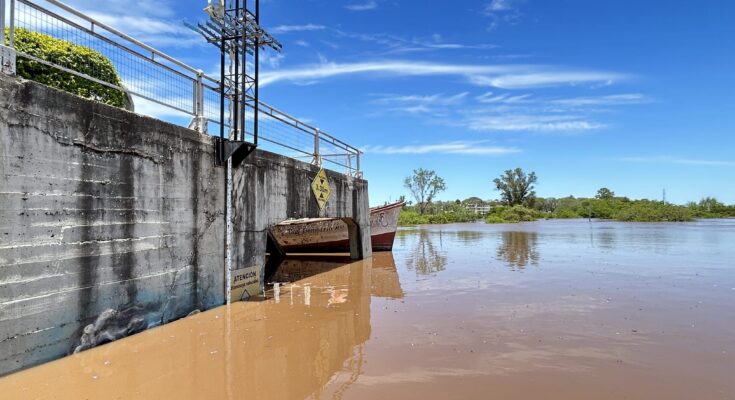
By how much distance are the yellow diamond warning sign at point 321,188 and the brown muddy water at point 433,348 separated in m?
2.53

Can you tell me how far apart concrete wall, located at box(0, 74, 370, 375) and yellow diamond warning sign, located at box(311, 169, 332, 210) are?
3.39 meters

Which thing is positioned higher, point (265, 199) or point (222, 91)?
point (222, 91)

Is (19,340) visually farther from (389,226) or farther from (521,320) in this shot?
(389,226)

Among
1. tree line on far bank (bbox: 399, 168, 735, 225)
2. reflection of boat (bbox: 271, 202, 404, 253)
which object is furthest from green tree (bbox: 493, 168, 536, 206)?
reflection of boat (bbox: 271, 202, 404, 253)

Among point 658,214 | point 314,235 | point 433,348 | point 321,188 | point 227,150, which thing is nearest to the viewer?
point 433,348

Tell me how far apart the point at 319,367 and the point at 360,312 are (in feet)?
8.56

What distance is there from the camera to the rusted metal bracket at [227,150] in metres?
7.10

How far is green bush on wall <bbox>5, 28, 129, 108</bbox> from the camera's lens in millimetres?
4934

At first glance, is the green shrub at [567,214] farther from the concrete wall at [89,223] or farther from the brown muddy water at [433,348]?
the concrete wall at [89,223]

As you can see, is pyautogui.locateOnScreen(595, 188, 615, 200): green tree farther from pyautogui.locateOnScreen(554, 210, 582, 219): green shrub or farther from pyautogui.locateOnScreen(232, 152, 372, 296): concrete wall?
pyautogui.locateOnScreen(232, 152, 372, 296): concrete wall

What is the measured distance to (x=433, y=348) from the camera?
5152mm

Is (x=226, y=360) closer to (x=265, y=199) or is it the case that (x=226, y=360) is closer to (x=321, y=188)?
(x=265, y=199)

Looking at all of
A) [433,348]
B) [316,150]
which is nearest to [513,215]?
[316,150]

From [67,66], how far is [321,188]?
21.7 feet
